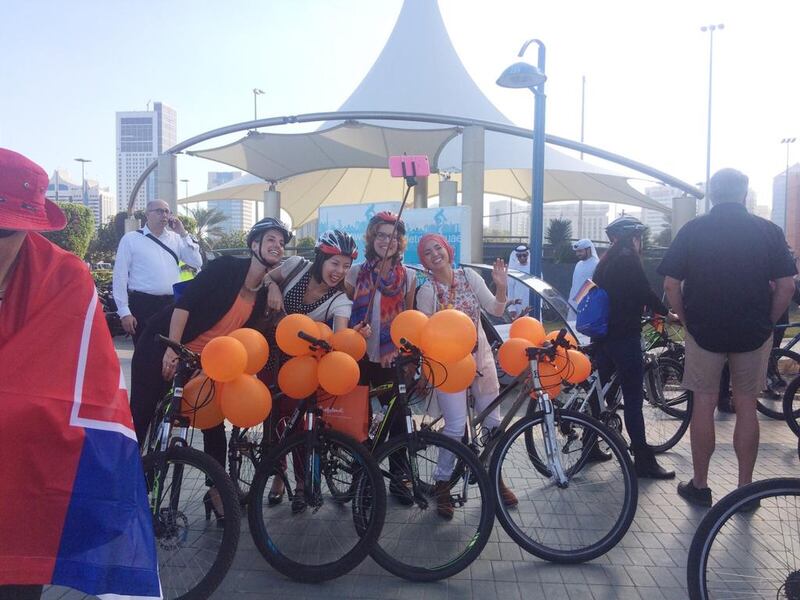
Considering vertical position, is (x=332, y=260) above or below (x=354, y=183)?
below

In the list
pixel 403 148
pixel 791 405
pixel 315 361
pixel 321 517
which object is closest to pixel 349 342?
pixel 315 361

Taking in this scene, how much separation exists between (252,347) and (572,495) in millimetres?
1928

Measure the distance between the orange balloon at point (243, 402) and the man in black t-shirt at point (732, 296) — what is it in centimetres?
261

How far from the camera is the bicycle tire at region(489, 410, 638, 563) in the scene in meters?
3.40

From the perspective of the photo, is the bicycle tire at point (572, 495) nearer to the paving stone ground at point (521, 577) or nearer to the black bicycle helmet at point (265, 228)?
the paving stone ground at point (521, 577)

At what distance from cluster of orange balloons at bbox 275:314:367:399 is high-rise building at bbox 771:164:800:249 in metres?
56.3

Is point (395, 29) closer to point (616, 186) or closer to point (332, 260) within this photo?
point (616, 186)

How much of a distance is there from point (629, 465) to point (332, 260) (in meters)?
1.97

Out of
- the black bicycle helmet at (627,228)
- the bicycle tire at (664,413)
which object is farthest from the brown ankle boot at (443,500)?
the bicycle tire at (664,413)

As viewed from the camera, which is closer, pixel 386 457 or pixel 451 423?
pixel 386 457

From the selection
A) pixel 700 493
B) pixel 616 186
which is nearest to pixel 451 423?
pixel 700 493

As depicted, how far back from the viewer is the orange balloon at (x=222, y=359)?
318 centimetres

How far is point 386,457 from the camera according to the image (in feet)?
11.1

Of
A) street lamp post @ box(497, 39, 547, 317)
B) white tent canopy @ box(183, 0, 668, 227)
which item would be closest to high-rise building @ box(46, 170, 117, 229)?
white tent canopy @ box(183, 0, 668, 227)
